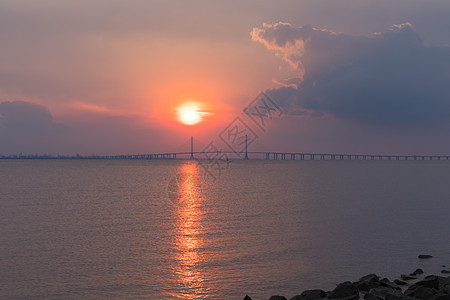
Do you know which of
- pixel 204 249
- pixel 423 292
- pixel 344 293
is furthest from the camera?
pixel 204 249

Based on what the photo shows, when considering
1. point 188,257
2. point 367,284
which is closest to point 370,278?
point 367,284

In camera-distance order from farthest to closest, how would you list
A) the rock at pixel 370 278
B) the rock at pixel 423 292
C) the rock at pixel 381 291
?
the rock at pixel 370 278, the rock at pixel 381 291, the rock at pixel 423 292

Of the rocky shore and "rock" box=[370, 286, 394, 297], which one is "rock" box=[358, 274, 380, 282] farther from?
"rock" box=[370, 286, 394, 297]

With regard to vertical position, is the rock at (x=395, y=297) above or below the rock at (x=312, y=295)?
above

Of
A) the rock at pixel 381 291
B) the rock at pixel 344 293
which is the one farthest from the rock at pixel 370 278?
the rock at pixel 344 293

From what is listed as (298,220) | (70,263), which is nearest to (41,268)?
(70,263)

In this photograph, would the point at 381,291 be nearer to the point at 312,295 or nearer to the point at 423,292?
the point at 423,292

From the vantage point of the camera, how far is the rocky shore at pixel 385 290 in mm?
13000

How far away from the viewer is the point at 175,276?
16.5 metres

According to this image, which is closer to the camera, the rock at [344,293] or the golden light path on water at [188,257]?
the rock at [344,293]

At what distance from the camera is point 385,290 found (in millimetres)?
14148

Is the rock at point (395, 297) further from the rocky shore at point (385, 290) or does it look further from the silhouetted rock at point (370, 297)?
the silhouetted rock at point (370, 297)

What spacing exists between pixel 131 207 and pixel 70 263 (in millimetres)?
A: 21692

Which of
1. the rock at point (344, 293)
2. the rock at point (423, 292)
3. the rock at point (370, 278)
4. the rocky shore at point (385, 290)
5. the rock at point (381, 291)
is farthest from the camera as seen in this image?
the rock at point (370, 278)
